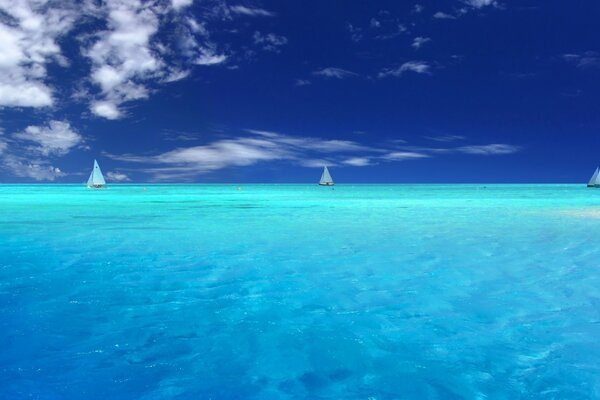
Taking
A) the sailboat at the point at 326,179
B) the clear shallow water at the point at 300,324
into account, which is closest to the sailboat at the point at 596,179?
the sailboat at the point at 326,179

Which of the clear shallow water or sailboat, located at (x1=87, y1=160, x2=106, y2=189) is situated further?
sailboat, located at (x1=87, y1=160, x2=106, y2=189)

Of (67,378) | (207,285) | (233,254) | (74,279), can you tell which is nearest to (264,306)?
(207,285)

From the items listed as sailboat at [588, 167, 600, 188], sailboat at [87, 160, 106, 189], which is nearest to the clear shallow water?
sailboat at [87, 160, 106, 189]

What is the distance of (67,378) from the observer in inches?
234

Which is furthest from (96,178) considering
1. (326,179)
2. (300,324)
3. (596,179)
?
(596,179)

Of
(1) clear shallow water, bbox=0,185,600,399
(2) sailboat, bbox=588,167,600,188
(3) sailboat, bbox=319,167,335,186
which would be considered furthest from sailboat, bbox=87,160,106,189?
(2) sailboat, bbox=588,167,600,188

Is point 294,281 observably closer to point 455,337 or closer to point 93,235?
point 455,337

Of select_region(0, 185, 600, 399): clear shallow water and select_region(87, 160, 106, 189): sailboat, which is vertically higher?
select_region(87, 160, 106, 189): sailboat

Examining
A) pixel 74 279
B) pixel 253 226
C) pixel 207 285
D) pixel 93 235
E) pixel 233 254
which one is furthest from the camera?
pixel 253 226

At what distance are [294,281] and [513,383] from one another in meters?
6.70

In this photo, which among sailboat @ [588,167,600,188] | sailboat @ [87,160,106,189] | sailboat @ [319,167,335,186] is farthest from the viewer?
sailboat @ [319,167,335,186]

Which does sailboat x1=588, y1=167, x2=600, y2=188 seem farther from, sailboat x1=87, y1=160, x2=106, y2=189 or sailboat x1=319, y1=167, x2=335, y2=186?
sailboat x1=87, y1=160, x2=106, y2=189

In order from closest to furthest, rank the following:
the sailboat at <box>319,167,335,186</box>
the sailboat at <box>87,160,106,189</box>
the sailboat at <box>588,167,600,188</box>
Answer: the sailboat at <box>87,160,106,189</box>, the sailboat at <box>588,167,600,188</box>, the sailboat at <box>319,167,335,186</box>

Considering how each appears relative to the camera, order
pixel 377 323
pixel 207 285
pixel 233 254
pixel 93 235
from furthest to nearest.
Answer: pixel 93 235
pixel 233 254
pixel 207 285
pixel 377 323
